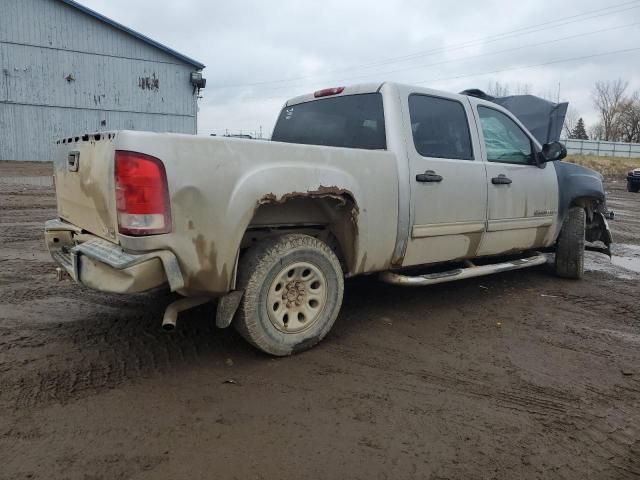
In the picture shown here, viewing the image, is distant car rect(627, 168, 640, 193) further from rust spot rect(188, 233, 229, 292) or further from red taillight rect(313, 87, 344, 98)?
rust spot rect(188, 233, 229, 292)

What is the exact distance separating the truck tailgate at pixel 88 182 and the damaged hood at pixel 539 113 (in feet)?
25.7

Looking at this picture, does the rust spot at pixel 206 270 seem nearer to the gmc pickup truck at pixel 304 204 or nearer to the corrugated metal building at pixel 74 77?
the gmc pickup truck at pixel 304 204

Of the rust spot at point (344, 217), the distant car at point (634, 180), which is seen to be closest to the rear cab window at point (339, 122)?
the rust spot at point (344, 217)

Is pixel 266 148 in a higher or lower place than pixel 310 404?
higher

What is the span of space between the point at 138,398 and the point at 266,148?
5.44 feet

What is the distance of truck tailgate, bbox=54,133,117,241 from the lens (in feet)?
9.44

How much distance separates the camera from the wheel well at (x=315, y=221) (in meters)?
3.36

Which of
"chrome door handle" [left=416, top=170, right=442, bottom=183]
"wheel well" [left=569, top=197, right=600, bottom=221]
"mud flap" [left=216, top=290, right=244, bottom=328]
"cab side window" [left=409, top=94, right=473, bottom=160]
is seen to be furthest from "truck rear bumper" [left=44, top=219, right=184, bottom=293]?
"wheel well" [left=569, top=197, right=600, bottom=221]

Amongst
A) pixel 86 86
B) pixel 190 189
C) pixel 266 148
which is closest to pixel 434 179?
pixel 266 148

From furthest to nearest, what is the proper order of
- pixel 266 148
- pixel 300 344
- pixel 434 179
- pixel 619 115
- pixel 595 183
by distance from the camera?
pixel 619 115 < pixel 595 183 < pixel 434 179 < pixel 300 344 < pixel 266 148

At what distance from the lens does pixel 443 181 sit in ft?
13.5

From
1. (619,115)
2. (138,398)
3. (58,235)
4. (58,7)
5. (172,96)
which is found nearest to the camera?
(138,398)

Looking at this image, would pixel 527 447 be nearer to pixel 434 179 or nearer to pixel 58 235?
pixel 434 179

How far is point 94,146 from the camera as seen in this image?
3.09m
